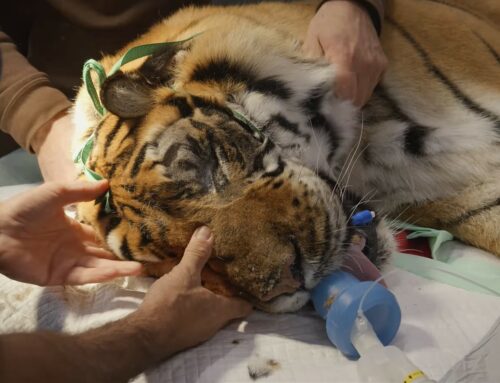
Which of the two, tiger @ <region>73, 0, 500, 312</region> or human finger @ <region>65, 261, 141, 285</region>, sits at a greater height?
tiger @ <region>73, 0, 500, 312</region>

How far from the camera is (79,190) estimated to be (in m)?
0.93

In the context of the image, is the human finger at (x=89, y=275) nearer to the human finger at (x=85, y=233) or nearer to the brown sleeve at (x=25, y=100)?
the human finger at (x=85, y=233)

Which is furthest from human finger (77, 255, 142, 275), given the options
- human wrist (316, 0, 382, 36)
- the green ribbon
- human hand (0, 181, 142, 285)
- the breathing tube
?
human wrist (316, 0, 382, 36)

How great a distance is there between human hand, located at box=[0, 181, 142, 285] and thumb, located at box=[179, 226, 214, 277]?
6.1 inches

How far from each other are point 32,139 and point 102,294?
57cm

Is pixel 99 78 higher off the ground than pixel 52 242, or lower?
higher

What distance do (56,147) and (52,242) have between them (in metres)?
0.34

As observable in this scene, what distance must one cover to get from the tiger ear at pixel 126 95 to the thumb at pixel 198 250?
0.27 m

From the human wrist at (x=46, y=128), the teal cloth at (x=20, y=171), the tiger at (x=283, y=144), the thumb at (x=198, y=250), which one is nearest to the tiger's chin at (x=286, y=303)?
the tiger at (x=283, y=144)

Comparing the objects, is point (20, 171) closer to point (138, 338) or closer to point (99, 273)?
point (99, 273)

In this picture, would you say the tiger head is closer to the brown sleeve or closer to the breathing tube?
the breathing tube

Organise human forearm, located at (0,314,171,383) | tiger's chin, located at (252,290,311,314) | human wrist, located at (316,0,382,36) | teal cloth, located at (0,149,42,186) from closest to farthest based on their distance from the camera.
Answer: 1. human forearm, located at (0,314,171,383)
2. tiger's chin, located at (252,290,311,314)
3. human wrist, located at (316,0,382,36)
4. teal cloth, located at (0,149,42,186)

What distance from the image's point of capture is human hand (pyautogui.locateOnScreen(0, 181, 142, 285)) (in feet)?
3.19

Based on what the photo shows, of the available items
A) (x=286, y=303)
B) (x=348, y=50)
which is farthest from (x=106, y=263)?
(x=348, y=50)
